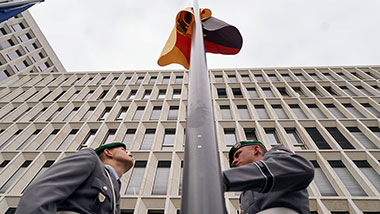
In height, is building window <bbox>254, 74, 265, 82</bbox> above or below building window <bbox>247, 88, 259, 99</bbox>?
above

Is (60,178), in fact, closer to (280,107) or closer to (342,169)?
(342,169)

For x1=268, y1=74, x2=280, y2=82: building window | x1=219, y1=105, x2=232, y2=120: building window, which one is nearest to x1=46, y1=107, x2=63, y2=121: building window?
x1=219, y1=105, x2=232, y2=120: building window

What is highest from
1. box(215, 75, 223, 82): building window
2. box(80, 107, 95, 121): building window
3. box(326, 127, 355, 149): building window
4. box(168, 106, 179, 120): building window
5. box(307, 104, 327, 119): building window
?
box(80, 107, 95, 121): building window

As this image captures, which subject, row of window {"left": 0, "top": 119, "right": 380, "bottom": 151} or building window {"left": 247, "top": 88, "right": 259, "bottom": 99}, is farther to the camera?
building window {"left": 247, "top": 88, "right": 259, "bottom": 99}

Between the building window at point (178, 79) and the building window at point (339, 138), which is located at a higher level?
the building window at point (178, 79)

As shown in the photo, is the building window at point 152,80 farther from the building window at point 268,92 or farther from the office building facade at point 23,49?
the office building facade at point 23,49

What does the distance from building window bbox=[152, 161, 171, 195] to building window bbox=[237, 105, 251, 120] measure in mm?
6165

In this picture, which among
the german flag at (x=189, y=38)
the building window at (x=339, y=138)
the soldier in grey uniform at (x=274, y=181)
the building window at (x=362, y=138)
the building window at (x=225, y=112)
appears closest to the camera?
the soldier in grey uniform at (x=274, y=181)

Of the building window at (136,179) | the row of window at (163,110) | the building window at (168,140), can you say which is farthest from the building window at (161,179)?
the row of window at (163,110)

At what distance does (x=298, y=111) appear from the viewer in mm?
13500

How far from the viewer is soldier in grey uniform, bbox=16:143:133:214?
3.83ft

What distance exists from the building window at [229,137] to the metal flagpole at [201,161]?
10.4 meters

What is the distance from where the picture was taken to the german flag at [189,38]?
3.32 m

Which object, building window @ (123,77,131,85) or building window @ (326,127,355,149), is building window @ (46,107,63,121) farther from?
building window @ (326,127,355,149)
